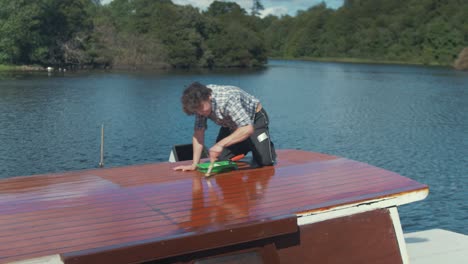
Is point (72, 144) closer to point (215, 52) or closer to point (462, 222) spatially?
point (462, 222)

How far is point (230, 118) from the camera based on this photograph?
21.5 feet

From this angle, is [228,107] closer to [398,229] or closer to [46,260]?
[398,229]

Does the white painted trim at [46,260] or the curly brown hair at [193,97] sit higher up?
the curly brown hair at [193,97]

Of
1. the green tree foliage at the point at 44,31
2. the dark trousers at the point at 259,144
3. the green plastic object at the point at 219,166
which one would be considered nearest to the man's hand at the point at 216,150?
the green plastic object at the point at 219,166

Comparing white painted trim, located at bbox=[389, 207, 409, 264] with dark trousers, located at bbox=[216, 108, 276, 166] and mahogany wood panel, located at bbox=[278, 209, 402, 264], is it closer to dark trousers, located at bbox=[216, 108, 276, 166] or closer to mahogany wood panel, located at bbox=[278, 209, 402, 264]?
mahogany wood panel, located at bbox=[278, 209, 402, 264]

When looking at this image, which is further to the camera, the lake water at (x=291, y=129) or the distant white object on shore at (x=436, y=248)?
the lake water at (x=291, y=129)

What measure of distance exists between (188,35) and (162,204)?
7967 centimetres

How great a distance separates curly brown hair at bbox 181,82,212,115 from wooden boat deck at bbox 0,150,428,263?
2.91 ft

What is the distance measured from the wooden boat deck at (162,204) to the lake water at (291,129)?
273 inches

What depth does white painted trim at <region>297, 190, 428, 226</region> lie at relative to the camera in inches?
214

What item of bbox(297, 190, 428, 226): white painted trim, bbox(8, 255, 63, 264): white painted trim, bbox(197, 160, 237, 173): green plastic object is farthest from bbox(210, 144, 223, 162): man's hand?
bbox(8, 255, 63, 264): white painted trim

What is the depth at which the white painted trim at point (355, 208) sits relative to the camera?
17.8 ft

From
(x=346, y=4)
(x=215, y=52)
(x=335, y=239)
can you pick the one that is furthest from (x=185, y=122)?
(x=346, y=4)

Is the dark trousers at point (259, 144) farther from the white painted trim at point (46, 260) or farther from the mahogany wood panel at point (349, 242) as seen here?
the white painted trim at point (46, 260)
